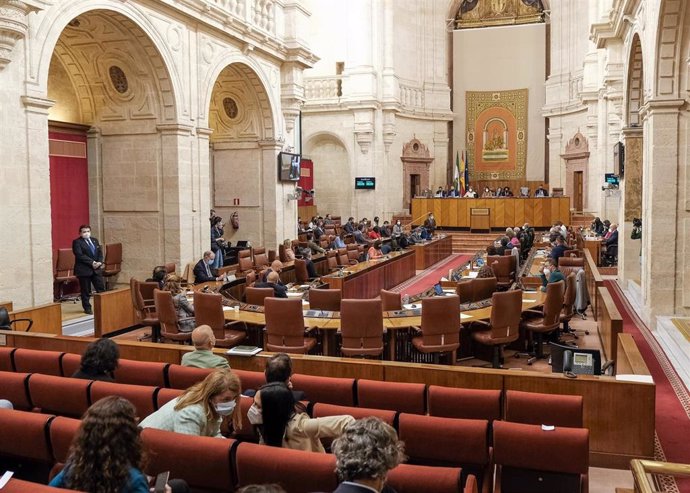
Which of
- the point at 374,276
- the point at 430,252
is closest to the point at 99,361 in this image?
the point at 374,276

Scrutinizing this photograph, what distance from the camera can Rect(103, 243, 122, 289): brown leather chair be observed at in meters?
12.0

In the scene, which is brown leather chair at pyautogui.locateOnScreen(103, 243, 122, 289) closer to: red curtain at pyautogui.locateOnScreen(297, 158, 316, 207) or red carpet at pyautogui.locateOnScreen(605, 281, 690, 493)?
red carpet at pyautogui.locateOnScreen(605, 281, 690, 493)

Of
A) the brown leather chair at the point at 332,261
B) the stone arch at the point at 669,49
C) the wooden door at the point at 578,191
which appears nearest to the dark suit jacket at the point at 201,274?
the brown leather chair at the point at 332,261

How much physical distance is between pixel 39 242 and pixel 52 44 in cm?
282

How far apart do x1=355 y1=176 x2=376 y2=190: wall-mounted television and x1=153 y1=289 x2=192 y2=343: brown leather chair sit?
1708cm

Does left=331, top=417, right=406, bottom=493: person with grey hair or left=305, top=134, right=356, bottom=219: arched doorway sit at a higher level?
left=305, top=134, right=356, bottom=219: arched doorway

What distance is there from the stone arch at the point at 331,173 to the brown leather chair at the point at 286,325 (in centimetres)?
1815

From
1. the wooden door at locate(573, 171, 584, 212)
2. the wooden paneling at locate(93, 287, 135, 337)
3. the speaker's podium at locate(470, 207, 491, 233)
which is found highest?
the wooden door at locate(573, 171, 584, 212)

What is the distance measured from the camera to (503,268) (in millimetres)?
12258

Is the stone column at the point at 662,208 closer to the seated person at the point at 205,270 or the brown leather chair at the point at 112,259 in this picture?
the seated person at the point at 205,270

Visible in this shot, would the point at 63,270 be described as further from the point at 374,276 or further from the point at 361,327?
the point at 361,327

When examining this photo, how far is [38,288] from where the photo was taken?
8680 millimetres

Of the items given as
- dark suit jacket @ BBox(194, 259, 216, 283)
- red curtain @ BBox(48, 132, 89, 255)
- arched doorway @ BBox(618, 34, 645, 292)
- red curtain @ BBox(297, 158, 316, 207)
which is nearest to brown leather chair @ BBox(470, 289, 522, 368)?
arched doorway @ BBox(618, 34, 645, 292)

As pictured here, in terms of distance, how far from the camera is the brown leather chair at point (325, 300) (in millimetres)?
7910
